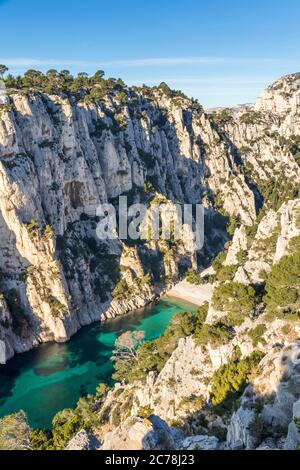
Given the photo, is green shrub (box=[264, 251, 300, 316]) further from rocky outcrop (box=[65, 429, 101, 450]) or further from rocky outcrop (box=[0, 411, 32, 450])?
rocky outcrop (box=[0, 411, 32, 450])

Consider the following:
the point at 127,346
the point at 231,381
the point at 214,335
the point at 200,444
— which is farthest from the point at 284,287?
the point at 127,346

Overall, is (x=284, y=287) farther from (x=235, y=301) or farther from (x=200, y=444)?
(x=200, y=444)

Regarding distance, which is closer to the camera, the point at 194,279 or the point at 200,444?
the point at 200,444

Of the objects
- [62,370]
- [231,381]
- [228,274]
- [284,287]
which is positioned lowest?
[62,370]

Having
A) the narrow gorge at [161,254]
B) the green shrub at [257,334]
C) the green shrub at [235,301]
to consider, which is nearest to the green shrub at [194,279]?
the narrow gorge at [161,254]

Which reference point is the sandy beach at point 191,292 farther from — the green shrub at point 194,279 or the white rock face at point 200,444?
the white rock face at point 200,444

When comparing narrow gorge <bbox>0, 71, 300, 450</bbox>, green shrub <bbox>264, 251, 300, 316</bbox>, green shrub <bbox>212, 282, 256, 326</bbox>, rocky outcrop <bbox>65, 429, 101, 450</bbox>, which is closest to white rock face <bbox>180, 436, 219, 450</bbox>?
narrow gorge <bbox>0, 71, 300, 450</bbox>

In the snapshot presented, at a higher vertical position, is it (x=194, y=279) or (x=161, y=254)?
(x=161, y=254)
